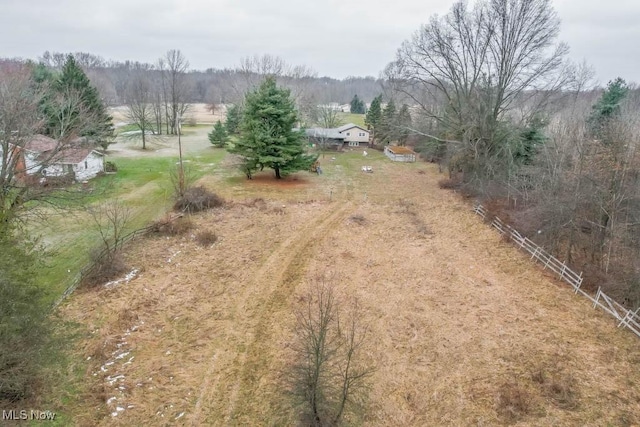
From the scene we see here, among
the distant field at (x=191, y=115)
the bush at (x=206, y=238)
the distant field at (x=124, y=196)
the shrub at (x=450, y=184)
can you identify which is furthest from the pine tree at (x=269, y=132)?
the distant field at (x=191, y=115)

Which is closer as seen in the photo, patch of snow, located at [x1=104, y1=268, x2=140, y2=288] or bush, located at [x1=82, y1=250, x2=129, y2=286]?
patch of snow, located at [x1=104, y1=268, x2=140, y2=288]

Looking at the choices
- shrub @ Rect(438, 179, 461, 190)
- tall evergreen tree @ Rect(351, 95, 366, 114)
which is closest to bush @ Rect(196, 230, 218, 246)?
shrub @ Rect(438, 179, 461, 190)

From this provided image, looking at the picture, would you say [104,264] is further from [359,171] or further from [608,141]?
[359,171]

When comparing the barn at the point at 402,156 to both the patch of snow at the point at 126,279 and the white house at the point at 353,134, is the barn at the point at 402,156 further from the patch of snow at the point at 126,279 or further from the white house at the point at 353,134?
the patch of snow at the point at 126,279

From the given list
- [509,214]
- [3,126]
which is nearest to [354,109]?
[509,214]

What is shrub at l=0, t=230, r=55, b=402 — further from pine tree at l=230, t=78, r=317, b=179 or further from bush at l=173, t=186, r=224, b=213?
pine tree at l=230, t=78, r=317, b=179
